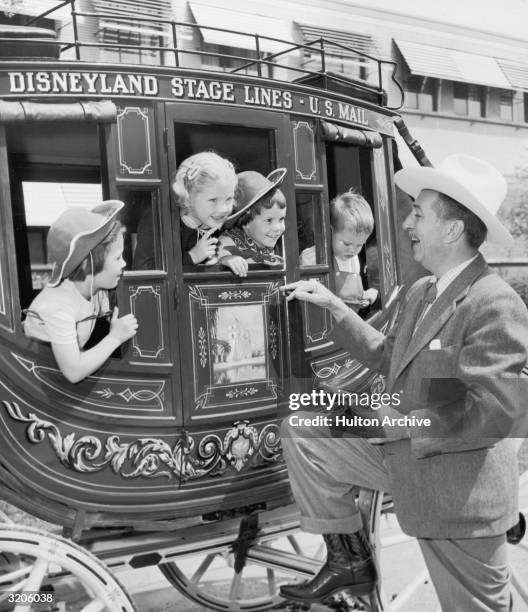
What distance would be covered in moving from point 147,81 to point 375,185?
3.49 ft

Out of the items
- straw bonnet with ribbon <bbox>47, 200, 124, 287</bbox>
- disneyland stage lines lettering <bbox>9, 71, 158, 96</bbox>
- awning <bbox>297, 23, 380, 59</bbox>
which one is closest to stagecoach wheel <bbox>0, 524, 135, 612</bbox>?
straw bonnet with ribbon <bbox>47, 200, 124, 287</bbox>

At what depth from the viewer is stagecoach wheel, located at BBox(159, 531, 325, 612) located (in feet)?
8.69

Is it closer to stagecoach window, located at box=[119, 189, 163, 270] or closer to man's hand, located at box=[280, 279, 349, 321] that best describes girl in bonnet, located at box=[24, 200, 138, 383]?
stagecoach window, located at box=[119, 189, 163, 270]

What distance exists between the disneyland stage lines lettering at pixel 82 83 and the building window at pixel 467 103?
3.68m

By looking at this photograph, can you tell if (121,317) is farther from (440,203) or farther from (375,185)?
(375,185)

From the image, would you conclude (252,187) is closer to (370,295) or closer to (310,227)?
(310,227)

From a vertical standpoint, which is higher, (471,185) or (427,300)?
(471,185)

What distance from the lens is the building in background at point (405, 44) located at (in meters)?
4.06

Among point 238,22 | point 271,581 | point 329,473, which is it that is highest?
point 238,22

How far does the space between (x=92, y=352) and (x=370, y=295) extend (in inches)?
46.9

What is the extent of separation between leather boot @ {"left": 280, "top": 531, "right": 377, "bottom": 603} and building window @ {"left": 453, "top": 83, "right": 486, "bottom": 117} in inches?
154

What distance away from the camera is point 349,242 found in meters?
2.76

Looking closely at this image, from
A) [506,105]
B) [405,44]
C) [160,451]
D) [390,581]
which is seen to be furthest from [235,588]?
[506,105]

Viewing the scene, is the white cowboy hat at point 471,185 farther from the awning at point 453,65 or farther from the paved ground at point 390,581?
the awning at point 453,65
